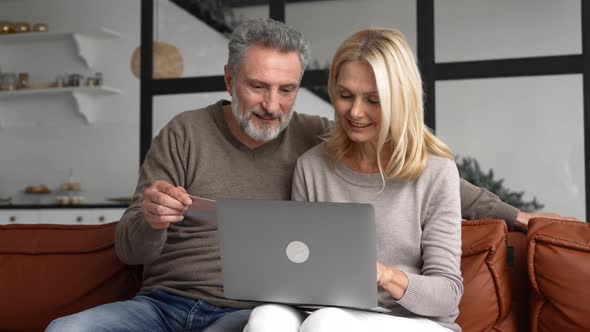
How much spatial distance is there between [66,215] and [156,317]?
3.30m

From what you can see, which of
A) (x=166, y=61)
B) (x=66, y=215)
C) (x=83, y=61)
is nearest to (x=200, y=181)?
(x=66, y=215)

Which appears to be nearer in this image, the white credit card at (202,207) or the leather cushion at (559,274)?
the white credit card at (202,207)

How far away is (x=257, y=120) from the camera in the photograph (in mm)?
1995

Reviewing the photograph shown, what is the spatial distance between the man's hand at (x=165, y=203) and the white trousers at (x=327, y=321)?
311mm

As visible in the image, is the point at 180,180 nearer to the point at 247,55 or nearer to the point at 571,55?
the point at 247,55

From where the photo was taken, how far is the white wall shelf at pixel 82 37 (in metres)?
5.65

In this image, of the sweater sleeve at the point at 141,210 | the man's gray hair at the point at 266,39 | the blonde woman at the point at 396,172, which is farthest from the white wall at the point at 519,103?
the sweater sleeve at the point at 141,210

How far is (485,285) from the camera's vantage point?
1.79 meters

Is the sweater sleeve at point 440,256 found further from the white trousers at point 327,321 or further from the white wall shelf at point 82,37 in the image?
the white wall shelf at point 82,37

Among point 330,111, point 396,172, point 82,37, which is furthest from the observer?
point 82,37

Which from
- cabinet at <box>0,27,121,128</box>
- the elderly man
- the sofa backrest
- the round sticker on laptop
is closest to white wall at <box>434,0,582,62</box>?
cabinet at <box>0,27,121,128</box>

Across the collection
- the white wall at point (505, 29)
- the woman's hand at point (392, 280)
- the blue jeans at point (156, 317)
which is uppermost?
the white wall at point (505, 29)

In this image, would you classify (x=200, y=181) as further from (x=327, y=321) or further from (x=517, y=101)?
(x=517, y=101)

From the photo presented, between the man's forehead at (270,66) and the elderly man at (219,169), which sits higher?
the man's forehead at (270,66)
